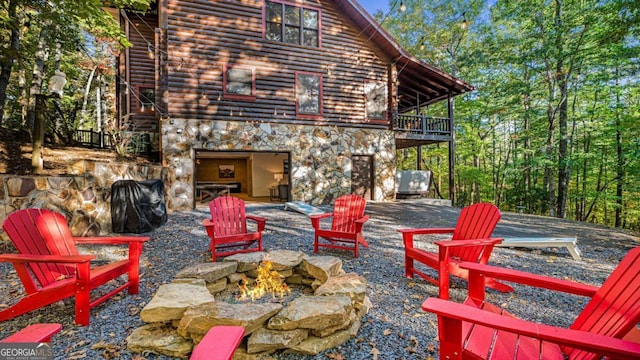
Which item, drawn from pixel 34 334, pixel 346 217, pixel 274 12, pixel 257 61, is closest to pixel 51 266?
pixel 34 334

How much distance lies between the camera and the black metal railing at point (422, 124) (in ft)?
35.0

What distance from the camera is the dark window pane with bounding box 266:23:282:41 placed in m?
8.92

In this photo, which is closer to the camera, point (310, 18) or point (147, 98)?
point (310, 18)

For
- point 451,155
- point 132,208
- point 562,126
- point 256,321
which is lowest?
point 256,321

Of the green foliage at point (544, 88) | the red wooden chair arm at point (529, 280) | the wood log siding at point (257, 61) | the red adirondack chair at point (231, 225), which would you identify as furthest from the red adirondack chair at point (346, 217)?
the wood log siding at point (257, 61)

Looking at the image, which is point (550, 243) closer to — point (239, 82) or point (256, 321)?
point (256, 321)

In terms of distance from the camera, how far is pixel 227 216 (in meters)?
3.92

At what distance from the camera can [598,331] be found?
142 centimetres

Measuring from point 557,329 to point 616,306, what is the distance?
0.59m

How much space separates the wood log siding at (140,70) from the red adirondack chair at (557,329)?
11006mm

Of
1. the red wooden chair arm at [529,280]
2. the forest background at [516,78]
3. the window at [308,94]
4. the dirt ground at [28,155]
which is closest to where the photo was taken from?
the red wooden chair arm at [529,280]

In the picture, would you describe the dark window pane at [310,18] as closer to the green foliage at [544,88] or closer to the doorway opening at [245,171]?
the green foliage at [544,88]

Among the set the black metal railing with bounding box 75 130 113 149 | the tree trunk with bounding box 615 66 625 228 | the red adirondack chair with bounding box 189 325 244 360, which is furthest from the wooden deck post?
the black metal railing with bounding box 75 130 113 149

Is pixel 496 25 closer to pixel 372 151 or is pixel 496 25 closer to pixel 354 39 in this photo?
pixel 354 39
